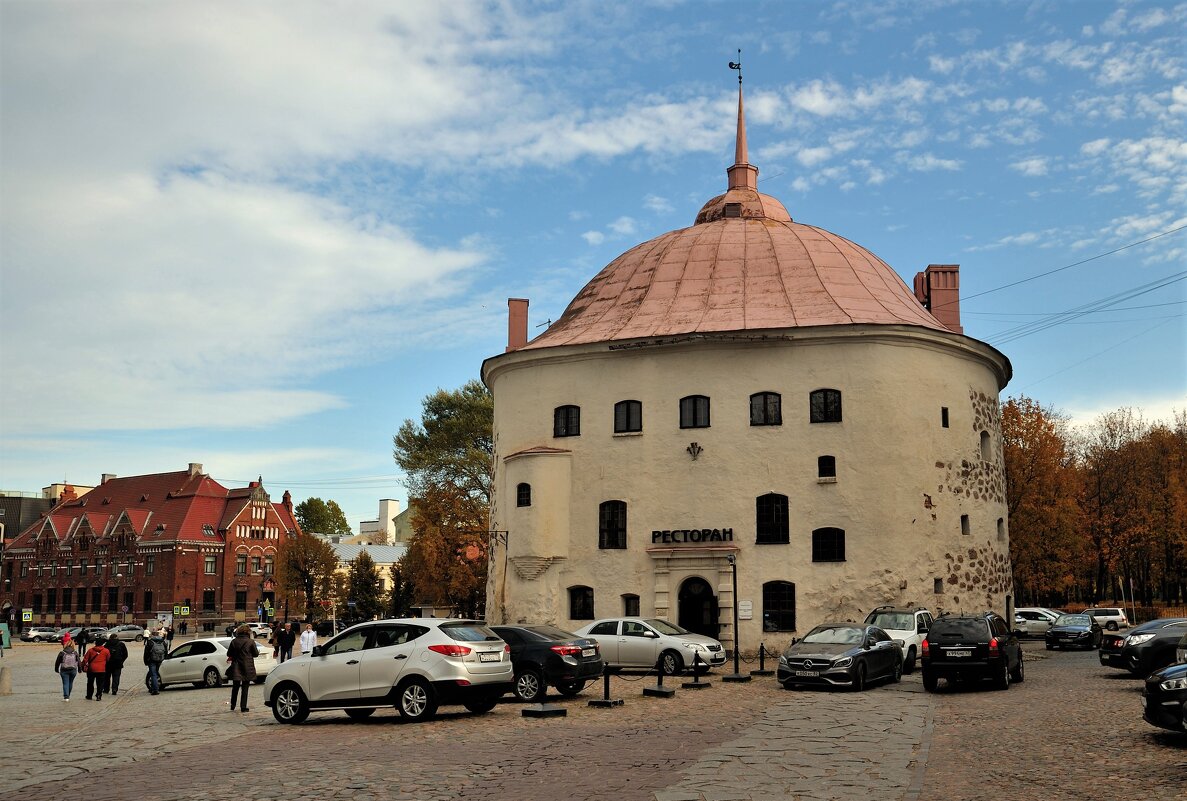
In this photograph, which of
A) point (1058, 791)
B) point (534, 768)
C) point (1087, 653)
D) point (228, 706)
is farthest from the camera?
point (1087, 653)

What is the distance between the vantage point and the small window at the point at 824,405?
33.5 m

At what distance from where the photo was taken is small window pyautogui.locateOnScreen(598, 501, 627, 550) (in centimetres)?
3484

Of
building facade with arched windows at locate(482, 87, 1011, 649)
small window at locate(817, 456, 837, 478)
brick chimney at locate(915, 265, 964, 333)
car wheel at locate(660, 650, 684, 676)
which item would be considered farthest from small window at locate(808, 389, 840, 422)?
A: car wheel at locate(660, 650, 684, 676)

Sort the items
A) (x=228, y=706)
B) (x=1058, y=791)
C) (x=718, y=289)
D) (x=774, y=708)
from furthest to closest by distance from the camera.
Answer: (x=718, y=289) → (x=228, y=706) → (x=774, y=708) → (x=1058, y=791)

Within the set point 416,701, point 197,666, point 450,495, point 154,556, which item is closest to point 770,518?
point 197,666

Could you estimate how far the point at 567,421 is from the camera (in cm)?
3650

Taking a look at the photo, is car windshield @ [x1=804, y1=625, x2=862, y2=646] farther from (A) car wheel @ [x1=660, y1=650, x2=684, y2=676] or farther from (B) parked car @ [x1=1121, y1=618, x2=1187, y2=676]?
(B) parked car @ [x1=1121, y1=618, x2=1187, y2=676]

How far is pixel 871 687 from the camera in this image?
22.7 metres

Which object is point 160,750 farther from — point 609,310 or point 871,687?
point 609,310

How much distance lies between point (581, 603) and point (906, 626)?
11.7 metres

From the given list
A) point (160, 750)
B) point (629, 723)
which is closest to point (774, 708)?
point (629, 723)

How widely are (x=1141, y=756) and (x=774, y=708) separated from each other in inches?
281

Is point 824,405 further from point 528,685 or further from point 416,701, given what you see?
point 416,701

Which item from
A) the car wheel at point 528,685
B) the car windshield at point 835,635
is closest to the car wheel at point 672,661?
the car windshield at point 835,635
